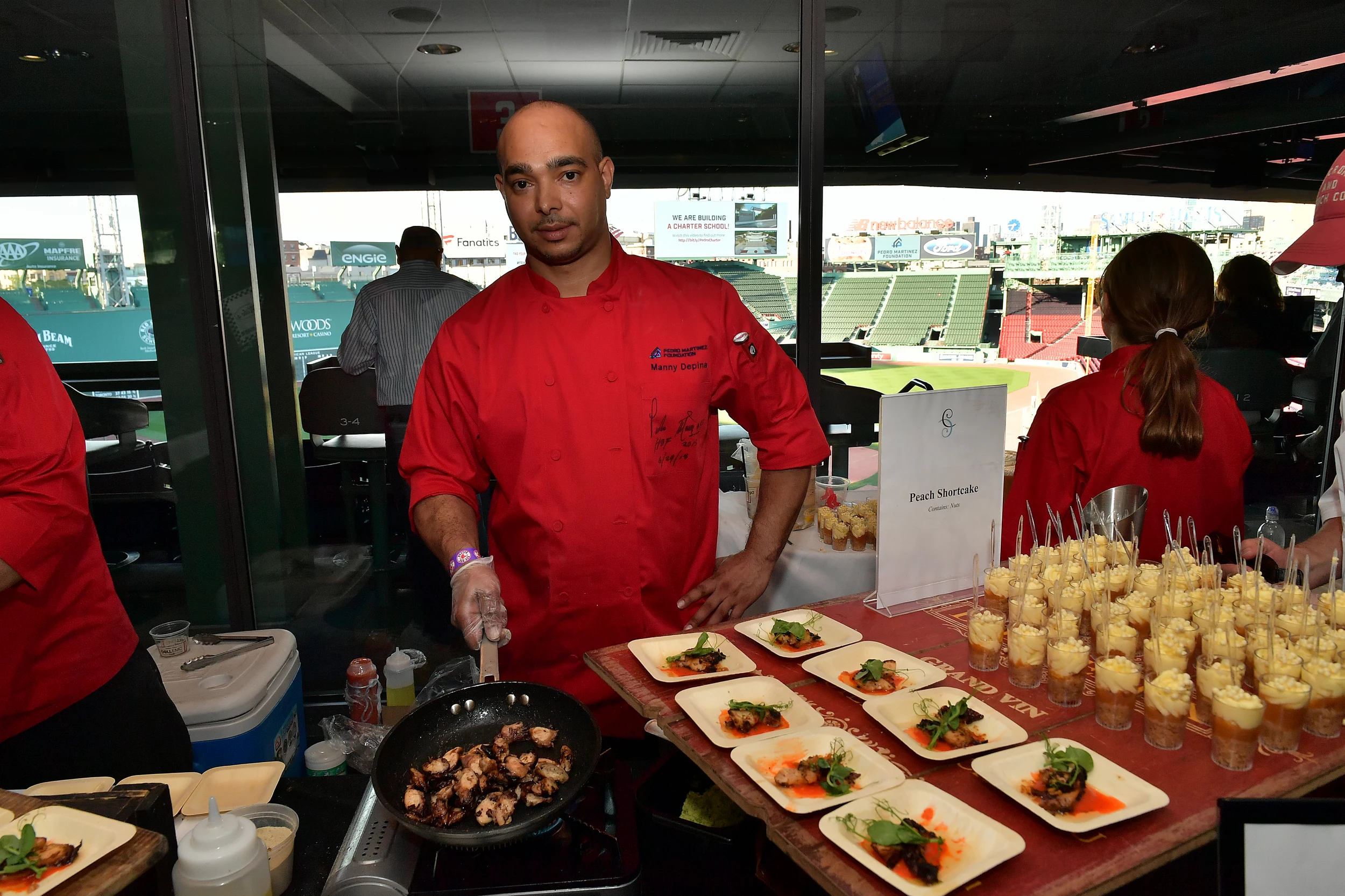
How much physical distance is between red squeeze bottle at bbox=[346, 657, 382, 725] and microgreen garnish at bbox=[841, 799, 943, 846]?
7.30 ft

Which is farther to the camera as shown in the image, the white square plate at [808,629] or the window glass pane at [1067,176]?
the window glass pane at [1067,176]

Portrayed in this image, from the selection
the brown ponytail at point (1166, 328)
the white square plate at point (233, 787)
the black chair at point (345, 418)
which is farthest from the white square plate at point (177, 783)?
the black chair at point (345, 418)

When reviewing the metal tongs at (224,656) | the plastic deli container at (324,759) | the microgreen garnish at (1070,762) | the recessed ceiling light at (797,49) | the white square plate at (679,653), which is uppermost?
the recessed ceiling light at (797,49)

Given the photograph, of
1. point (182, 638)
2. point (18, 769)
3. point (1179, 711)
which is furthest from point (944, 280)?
point (18, 769)

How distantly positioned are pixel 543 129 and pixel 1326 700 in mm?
1787

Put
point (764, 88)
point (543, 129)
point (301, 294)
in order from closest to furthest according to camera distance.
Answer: point (543, 129) → point (301, 294) → point (764, 88)

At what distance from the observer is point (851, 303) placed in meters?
4.03

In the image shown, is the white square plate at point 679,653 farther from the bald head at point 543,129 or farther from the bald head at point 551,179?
the bald head at point 543,129

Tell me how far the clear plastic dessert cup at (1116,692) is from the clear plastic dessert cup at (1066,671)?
0.13 ft

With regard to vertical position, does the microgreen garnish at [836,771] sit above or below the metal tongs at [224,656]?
above

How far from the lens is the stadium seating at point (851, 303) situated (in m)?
3.79

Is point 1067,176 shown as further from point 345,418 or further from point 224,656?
point 224,656

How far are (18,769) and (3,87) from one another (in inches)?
230

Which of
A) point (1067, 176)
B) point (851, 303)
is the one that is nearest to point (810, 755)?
point (851, 303)
